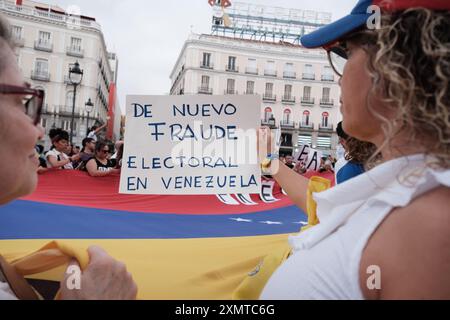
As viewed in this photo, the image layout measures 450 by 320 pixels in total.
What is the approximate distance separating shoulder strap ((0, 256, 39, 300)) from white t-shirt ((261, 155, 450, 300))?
452 mm

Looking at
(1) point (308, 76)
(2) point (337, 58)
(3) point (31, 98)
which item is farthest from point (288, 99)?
(3) point (31, 98)

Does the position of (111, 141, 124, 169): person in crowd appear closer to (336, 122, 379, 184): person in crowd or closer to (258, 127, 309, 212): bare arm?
(258, 127, 309, 212): bare arm

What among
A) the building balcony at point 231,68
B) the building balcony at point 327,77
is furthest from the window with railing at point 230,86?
the building balcony at point 327,77

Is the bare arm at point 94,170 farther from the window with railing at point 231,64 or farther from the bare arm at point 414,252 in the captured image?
the window with railing at point 231,64

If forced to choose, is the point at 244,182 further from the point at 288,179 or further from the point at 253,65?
the point at 253,65

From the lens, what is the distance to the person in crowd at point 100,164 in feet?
12.9

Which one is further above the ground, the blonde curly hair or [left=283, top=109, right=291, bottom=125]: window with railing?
[left=283, top=109, right=291, bottom=125]: window with railing

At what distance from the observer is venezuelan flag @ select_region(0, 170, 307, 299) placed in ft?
4.15

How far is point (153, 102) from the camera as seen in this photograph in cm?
234

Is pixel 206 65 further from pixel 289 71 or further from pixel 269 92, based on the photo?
pixel 289 71

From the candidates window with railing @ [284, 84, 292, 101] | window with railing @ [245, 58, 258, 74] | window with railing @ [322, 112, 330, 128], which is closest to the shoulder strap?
window with railing @ [245, 58, 258, 74]

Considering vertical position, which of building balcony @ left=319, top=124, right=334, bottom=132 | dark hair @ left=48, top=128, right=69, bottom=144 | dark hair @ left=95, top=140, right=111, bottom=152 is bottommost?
dark hair @ left=95, top=140, right=111, bottom=152

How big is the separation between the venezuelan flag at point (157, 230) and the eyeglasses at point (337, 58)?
0.72 meters

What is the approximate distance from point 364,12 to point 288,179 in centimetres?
90
